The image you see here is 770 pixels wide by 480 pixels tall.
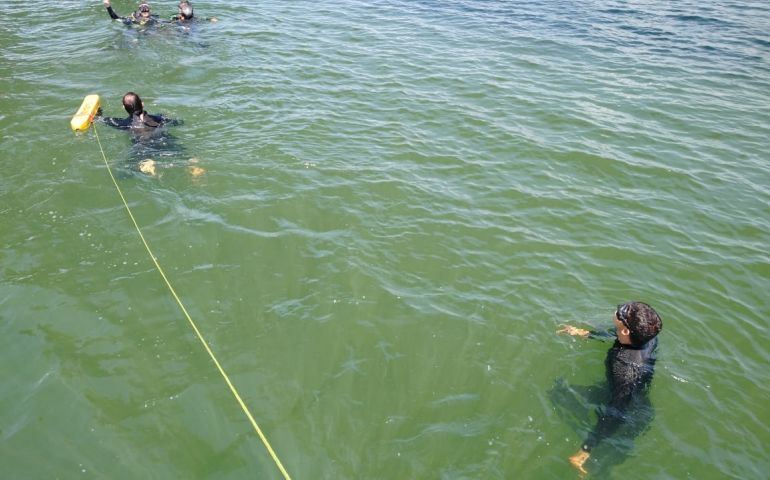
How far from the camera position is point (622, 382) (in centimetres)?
543

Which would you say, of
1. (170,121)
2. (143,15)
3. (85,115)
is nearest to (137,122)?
(170,121)

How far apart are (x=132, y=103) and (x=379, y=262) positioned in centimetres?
648

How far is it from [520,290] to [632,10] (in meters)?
18.6

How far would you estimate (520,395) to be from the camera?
236 inches

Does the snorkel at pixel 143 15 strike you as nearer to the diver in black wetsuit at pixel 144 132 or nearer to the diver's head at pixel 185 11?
the diver's head at pixel 185 11

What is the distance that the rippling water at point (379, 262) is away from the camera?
5457 mm

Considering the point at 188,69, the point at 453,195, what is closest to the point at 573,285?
the point at 453,195

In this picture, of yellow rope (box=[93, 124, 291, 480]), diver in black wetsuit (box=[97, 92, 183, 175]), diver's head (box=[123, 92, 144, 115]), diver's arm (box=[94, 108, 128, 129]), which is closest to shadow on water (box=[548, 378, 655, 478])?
yellow rope (box=[93, 124, 291, 480])

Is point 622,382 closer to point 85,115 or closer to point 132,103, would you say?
point 132,103

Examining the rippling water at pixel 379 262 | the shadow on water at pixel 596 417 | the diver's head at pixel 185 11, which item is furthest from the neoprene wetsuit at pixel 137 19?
the shadow on water at pixel 596 417

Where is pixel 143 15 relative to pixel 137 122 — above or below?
above

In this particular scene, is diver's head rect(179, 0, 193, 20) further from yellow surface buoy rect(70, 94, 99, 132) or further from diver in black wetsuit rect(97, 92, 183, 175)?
diver in black wetsuit rect(97, 92, 183, 175)

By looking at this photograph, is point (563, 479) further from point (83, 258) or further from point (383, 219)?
point (83, 258)

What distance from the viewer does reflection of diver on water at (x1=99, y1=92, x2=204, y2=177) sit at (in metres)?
9.99
